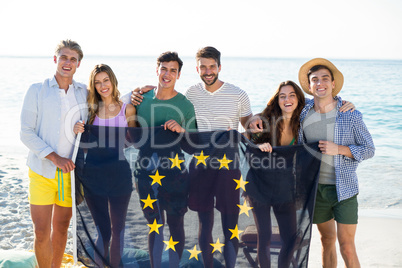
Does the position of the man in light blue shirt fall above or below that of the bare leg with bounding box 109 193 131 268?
above

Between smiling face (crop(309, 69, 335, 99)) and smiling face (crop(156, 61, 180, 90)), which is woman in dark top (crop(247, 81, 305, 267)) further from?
smiling face (crop(156, 61, 180, 90))

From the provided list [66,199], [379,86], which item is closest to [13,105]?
[66,199]

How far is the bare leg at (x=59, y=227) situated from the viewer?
423 centimetres

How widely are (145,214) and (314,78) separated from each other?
2131 mm

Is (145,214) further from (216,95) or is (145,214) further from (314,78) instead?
(314,78)

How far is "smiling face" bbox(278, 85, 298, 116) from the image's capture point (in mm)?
4102

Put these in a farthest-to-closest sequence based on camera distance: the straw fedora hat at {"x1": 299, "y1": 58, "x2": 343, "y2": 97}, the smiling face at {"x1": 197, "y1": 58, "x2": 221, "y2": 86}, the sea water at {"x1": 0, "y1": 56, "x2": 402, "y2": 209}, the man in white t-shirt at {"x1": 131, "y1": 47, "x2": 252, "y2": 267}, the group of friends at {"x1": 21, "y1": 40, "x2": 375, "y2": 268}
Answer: the sea water at {"x1": 0, "y1": 56, "x2": 402, "y2": 209}, the smiling face at {"x1": 197, "y1": 58, "x2": 221, "y2": 86}, the straw fedora hat at {"x1": 299, "y1": 58, "x2": 343, "y2": 97}, the man in white t-shirt at {"x1": 131, "y1": 47, "x2": 252, "y2": 267}, the group of friends at {"x1": 21, "y1": 40, "x2": 375, "y2": 268}

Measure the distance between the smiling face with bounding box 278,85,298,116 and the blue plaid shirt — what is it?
0.44 m

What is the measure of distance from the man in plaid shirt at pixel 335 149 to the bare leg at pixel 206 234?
3.44 feet

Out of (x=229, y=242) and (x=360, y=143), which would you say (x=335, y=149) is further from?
(x=229, y=242)

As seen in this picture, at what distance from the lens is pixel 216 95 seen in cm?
435

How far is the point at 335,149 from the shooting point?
3.81m

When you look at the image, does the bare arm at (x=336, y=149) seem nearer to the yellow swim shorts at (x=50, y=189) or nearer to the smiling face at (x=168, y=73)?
the smiling face at (x=168, y=73)

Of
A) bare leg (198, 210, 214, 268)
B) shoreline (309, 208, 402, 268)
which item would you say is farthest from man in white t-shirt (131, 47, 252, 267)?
shoreline (309, 208, 402, 268)
